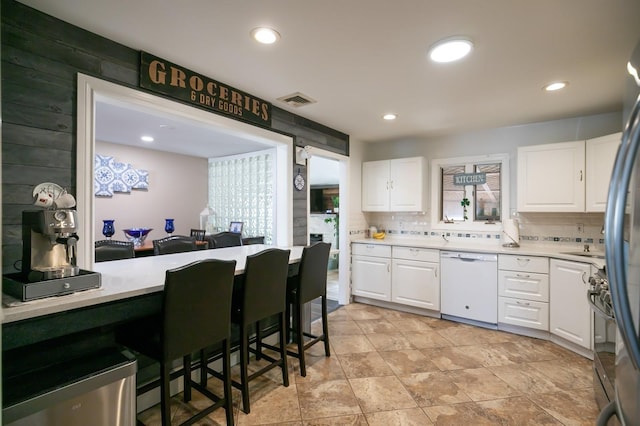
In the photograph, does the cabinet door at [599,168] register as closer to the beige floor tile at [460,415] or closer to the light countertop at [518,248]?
the light countertop at [518,248]

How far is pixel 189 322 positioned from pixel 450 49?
7.32ft

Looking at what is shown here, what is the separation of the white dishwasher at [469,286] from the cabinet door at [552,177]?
2.51 feet

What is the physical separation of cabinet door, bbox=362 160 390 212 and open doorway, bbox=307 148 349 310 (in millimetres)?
414

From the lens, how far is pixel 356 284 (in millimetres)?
4359

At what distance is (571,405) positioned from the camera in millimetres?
2127

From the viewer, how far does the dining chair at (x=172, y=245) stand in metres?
2.74

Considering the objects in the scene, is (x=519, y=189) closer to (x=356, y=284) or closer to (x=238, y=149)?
(x=356, y=284)

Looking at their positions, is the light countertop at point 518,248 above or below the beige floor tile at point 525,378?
above

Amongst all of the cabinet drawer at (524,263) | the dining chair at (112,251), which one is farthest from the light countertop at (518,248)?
the dining chair at (112,251)

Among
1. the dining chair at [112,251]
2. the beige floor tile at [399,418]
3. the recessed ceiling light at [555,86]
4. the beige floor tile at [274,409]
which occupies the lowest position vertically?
the beige floor tile at [399,418]

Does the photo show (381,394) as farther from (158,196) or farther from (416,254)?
(158,196)

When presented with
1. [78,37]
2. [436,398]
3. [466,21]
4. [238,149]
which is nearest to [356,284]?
[436,398]

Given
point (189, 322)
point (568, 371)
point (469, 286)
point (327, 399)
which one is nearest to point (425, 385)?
point (327, 399)

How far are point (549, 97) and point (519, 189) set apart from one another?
1.06 m
